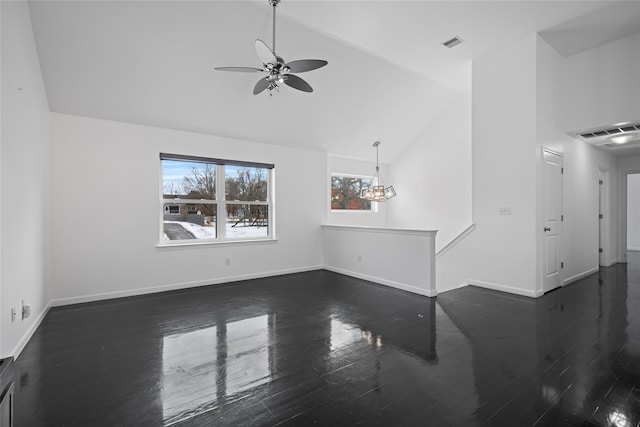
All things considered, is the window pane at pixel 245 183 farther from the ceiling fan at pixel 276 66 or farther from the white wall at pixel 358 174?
the ceiling fan at pixel 276 66

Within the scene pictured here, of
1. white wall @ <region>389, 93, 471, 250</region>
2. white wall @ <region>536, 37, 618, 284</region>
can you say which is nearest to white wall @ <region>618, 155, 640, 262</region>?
white wall @ <region>536, 37, 618, 284</region>

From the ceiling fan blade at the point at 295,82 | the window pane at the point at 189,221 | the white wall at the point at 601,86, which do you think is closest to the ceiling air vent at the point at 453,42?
the white wall at the point at 601,86

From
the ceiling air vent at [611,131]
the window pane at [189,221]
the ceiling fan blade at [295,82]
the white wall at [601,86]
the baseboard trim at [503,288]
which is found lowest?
the baseboard trim at [503,288]

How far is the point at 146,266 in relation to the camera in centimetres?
472

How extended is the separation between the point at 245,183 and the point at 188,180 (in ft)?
3.32

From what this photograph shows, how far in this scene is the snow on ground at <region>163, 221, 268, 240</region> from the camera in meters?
5.24

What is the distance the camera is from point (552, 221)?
466 cm

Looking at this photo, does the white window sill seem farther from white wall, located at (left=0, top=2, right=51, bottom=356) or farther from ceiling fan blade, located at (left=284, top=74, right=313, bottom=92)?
Result: ceiling fan blade, located at (left=284, top=74, right=313, bottom=92)

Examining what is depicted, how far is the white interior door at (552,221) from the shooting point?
450 centimetres

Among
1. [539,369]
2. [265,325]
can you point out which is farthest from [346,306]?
[539,369]

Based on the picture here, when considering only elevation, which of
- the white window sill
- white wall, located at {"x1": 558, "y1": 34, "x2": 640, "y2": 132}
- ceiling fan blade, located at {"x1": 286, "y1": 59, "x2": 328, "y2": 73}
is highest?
white wall, located at {"x1": 558, "y1": 34, "x2": 640, "y2": 132}

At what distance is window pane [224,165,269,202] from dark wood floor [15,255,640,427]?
7.10 feet

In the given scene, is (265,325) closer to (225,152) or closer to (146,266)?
(146,266)

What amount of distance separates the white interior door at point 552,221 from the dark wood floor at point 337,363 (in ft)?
1.62
